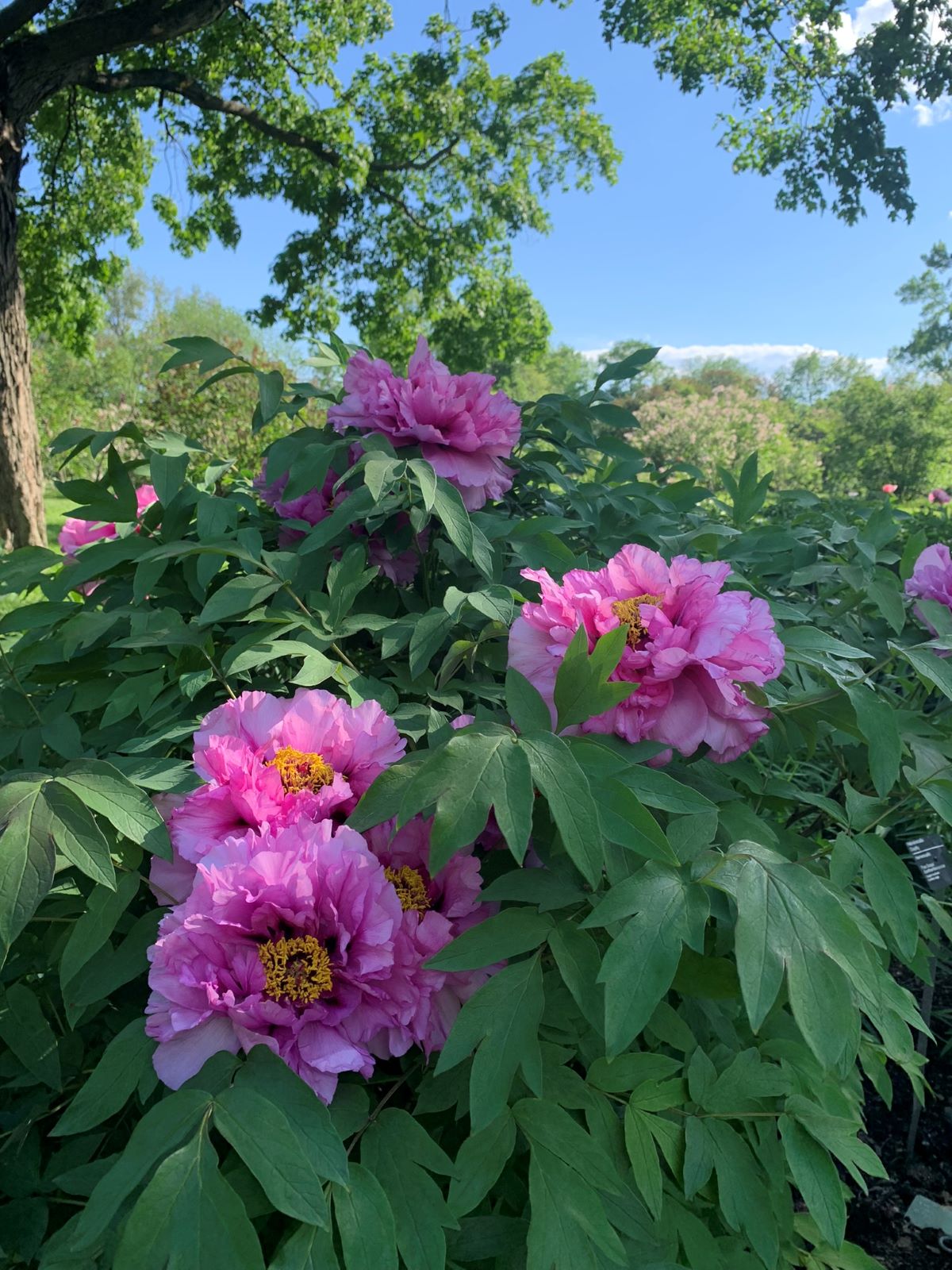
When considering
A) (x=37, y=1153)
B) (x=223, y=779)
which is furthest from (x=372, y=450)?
(x=37, y=1153)

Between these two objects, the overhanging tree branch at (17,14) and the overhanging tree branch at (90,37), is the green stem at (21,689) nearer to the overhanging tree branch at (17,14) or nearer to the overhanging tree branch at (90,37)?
the overhanging tree branch at (90,37)

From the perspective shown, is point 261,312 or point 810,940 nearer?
point 810,940

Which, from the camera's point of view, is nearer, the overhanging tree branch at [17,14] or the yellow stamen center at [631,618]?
the yellow stamen center at [631,618]

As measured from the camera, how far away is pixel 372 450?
124cm

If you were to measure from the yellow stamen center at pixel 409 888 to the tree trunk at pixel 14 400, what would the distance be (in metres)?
8.21

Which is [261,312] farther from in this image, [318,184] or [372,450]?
[372,450]

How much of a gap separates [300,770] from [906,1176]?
2.16 m

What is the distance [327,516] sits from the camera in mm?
1395

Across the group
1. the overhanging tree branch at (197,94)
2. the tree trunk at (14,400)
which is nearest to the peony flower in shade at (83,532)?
the tree trunk at (14,400)

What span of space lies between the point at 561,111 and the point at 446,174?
7.81 ft

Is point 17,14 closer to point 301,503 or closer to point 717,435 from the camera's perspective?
point 301,503

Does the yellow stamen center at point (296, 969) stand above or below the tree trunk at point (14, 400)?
below

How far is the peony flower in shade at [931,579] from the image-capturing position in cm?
155

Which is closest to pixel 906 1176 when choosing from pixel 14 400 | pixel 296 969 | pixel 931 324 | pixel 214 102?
pixel 296 969
